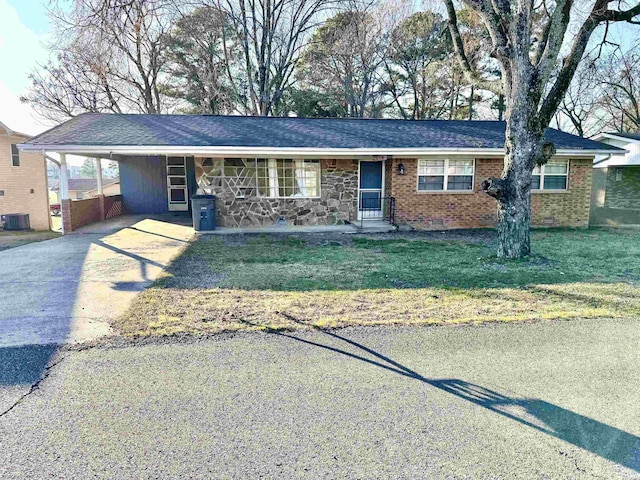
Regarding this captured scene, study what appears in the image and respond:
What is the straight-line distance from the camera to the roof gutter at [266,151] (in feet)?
33.4

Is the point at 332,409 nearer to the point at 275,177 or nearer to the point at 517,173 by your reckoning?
the point at 517,173

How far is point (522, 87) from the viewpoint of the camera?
7.29m

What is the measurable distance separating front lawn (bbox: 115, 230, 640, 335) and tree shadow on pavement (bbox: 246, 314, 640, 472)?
1.40 m

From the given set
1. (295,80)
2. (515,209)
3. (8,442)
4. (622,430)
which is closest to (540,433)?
(622,430)

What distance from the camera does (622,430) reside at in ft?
8.44

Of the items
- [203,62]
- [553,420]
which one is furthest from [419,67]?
[553,420]

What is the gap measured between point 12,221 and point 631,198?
26786 mm

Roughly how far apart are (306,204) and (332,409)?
31.8ft

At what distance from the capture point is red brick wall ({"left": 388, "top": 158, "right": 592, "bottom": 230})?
1194 centimetres

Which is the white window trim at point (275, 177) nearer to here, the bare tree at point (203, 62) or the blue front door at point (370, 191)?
the blue front door at point (370, 191)

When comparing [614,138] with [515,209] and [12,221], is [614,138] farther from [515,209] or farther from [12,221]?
[12,221]

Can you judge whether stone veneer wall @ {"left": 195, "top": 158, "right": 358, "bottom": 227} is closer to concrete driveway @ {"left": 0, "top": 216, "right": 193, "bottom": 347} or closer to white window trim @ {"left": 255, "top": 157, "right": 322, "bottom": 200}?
white window trim @ {"left": 255, "top": 157, "right": 322, "bottom": 200}

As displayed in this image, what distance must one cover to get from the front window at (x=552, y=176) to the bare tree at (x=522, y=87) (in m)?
5.14

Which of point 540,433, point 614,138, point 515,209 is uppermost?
point 614,138
